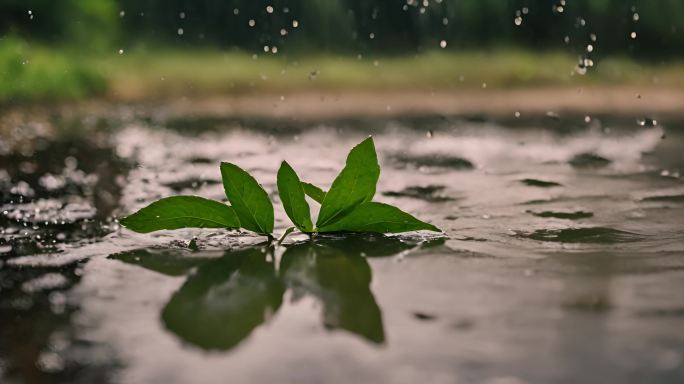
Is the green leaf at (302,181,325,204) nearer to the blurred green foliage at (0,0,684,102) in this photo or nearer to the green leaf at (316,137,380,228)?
the green leaf at (316,137,380,228)

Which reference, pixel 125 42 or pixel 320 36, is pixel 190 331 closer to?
pixel 320 36

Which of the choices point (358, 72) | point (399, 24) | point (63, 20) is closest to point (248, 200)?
point (399, 24)

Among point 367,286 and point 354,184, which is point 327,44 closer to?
point 354,184

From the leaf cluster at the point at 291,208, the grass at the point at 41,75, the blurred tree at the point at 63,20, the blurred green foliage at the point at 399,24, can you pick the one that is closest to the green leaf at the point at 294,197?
the leaf cluster at the point at 291,208

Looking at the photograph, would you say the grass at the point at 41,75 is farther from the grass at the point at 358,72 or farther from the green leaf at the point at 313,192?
the green leaf at the point at 313,192

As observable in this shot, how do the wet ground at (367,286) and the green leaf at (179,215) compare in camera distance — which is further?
the green leaf at (179,215)
